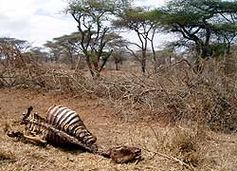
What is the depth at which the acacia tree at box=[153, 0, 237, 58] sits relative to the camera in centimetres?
1698

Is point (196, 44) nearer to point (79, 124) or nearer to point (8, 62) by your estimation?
point (8, 62)

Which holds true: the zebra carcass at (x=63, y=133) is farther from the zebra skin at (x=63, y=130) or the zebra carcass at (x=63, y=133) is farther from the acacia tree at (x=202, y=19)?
the acacia tree at (x=202, y=19)

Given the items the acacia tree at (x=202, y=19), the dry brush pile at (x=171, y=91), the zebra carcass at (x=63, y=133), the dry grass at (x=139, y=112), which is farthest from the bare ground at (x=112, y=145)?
the acacia tree at (x=202, y=19)

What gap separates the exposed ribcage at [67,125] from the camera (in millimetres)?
5379

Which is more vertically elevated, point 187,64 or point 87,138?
point 187,64

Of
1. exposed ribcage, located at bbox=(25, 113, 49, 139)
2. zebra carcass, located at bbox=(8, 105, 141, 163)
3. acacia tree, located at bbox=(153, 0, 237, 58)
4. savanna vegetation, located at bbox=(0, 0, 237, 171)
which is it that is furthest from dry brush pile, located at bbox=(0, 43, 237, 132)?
acacia tree, located at bbox=(153, 0, 237, 58)

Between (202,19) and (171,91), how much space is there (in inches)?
414

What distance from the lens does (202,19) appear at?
17.4 meters

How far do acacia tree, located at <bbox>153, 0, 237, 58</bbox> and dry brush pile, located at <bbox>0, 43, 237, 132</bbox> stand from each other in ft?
27.2

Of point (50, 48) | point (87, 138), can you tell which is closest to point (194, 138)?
point (87, 138)

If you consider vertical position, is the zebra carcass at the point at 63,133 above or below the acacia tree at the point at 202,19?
below

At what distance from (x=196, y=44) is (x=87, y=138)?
13226 mm

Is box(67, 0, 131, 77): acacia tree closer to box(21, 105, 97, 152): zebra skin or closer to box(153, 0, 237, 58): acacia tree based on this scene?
box(153, 0, 237, 58): acacia tree

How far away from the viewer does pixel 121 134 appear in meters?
6.32
